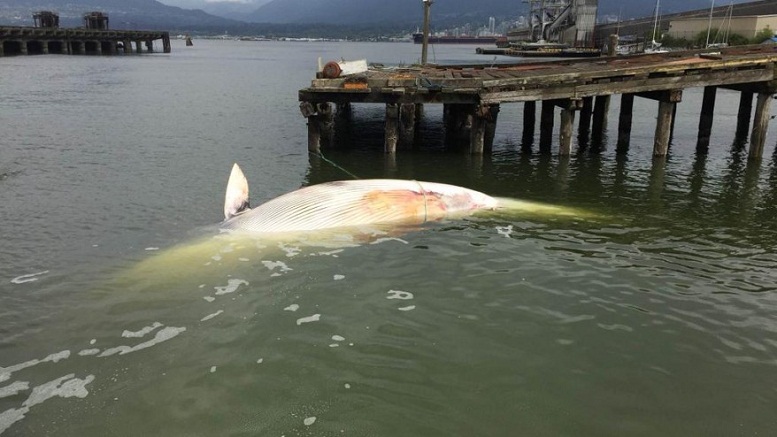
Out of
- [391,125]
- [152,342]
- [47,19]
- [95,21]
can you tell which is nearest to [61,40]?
[47,19]

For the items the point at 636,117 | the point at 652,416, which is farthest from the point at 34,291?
the point at 636,117

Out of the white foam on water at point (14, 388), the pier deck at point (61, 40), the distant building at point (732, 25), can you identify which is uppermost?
the distant building at point (732, 25)

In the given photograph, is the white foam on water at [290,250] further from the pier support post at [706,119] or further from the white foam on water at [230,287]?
the pier support post at [706,119]

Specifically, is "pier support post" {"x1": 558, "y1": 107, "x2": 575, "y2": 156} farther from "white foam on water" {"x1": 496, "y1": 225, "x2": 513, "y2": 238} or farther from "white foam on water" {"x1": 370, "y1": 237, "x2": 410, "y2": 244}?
"white foam on water" {"x1": 370, "y1": 237, "x2": 410, "y2": 244}

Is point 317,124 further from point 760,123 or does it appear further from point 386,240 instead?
point 760,123

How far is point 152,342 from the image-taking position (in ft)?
25.2

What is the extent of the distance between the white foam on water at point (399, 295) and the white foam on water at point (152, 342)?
2.95 metres

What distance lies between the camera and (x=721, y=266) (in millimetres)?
10633

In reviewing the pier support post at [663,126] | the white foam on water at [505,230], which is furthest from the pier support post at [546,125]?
the white foam on water at [505,230]

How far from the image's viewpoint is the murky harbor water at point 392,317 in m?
6.32

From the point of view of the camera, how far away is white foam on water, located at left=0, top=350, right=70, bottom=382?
697cm

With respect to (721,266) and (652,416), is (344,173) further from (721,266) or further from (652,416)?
(652,416)

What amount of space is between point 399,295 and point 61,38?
106 meters

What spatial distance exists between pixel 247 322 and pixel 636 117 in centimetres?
2906
